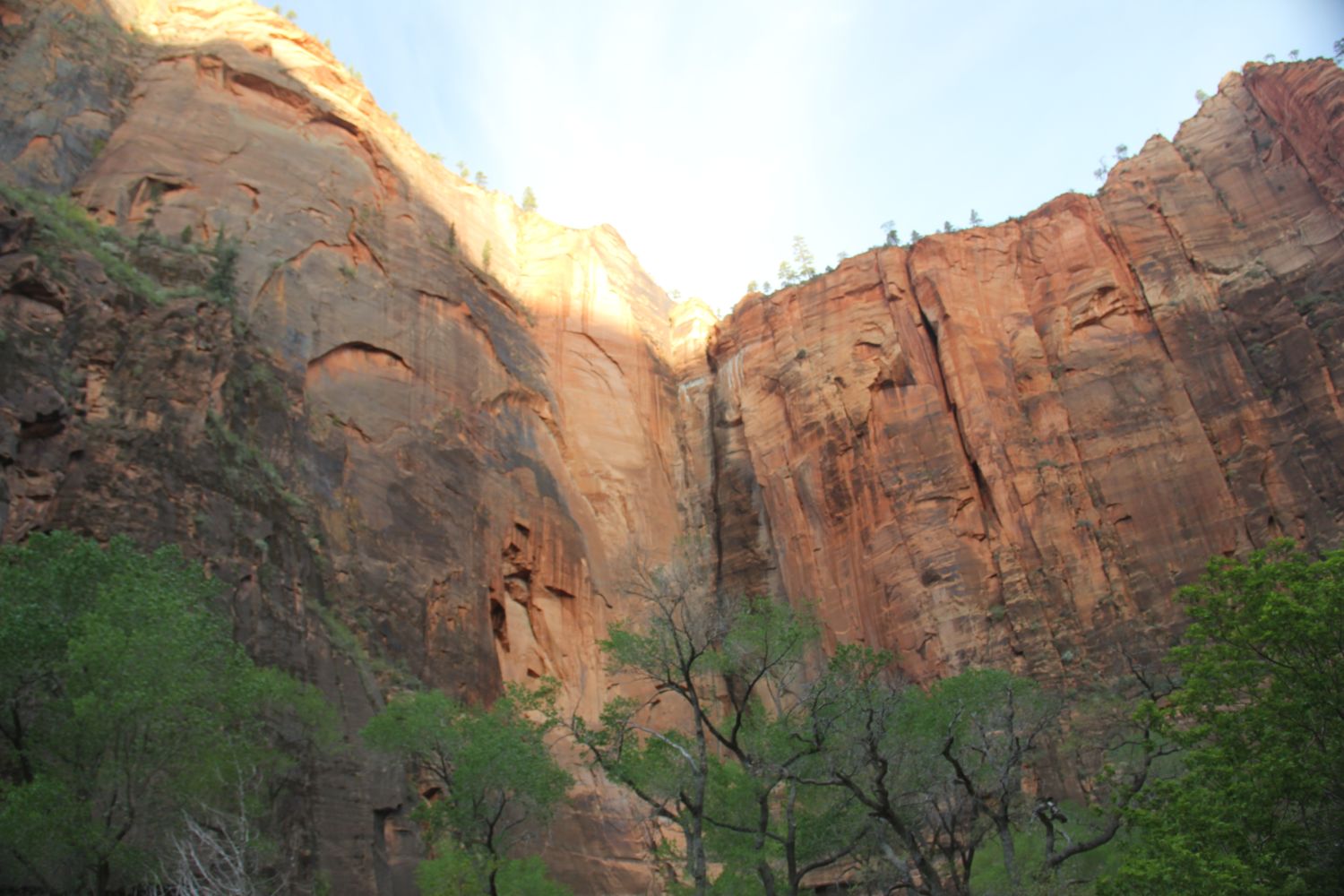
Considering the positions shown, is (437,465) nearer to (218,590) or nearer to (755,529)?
(218,590)

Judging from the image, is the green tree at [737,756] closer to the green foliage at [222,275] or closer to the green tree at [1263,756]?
the green tree at [1263,756]

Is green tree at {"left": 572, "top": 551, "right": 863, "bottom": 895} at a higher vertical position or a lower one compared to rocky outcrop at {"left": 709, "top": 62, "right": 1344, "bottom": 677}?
lower

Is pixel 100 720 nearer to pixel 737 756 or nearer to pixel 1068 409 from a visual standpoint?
pixel 737 756

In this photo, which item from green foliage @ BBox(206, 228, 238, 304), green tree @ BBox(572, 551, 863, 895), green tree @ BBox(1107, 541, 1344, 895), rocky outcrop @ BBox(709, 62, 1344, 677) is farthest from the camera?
rocky outcrop @ BBox(709, 62, 1344, 677)

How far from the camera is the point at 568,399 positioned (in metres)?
46.2

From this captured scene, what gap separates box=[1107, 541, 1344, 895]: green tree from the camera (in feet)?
42.0

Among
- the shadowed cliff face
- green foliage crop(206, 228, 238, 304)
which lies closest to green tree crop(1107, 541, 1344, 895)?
the shadowed cliff face

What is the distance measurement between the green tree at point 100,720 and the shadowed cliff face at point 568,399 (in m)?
3.48

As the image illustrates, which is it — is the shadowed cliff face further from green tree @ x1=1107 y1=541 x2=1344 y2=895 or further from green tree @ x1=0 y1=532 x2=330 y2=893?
green tree @ x1=1107 y1=541 x2=1344 y2=895

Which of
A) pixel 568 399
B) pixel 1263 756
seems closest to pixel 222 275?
pixel 568 399

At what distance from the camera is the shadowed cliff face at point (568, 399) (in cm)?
2219

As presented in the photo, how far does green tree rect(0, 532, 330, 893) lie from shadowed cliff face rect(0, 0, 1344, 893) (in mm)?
3475

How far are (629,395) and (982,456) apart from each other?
56.5ft

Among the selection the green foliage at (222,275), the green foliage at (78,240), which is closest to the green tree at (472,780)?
the green foliage at (78,240)
